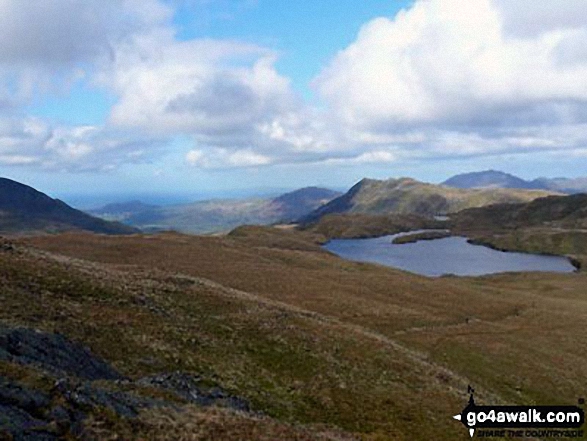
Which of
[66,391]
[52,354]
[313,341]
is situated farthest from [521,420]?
[66,391]

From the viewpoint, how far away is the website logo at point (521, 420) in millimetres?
36125

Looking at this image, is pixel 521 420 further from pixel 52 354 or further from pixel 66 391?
pixel 66 391

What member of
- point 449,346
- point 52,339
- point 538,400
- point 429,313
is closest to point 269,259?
point 429,313

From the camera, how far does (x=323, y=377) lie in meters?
38.0

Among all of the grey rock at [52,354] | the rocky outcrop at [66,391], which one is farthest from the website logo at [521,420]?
the grey rock at [52,354]

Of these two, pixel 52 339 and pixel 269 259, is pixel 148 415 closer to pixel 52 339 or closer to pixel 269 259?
pixel 52 339

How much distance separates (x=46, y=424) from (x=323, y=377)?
2229 cm

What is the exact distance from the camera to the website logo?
36.1 m

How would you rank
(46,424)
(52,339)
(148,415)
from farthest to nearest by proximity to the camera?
(52,339) → (148,415) → (46,424)

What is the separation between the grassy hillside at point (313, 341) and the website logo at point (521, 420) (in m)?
1.33

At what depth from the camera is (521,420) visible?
4025 centimetres

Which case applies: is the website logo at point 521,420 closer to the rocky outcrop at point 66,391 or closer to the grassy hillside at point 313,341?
the grassy hillside at point 313,341

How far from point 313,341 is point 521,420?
640 inches

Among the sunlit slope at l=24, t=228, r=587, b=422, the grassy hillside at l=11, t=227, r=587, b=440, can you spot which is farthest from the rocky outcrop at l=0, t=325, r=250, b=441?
the sunlit slope at l=24, t=228, r=587, b=422
